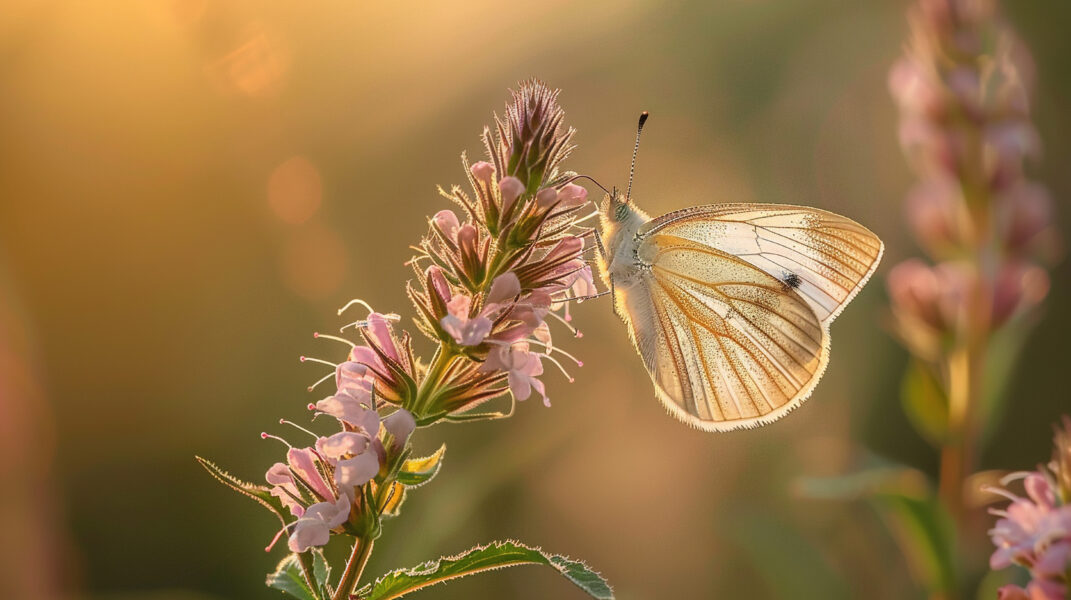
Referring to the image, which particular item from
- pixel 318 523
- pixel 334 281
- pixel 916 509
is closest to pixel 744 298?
pixel 916 509

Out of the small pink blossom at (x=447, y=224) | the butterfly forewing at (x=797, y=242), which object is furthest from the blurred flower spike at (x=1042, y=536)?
the small pink blossom at (x=447, y=224)

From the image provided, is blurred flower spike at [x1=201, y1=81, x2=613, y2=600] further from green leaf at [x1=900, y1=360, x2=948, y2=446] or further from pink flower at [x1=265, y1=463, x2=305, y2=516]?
green leaf at [x1=900, y1=360, x2=948, y2=446]

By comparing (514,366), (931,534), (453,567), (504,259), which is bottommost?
(931,534)

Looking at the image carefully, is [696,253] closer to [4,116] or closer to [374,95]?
[374,95]

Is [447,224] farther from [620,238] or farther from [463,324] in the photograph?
[620,238]

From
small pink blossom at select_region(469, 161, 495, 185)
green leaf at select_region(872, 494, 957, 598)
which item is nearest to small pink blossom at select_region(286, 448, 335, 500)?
small pink blossom at select_region(469, 161, 495, 185)

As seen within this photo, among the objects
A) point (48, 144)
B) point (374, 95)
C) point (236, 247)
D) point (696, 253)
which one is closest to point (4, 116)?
point (48, 144)
